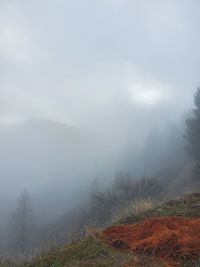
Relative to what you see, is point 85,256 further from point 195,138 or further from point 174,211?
point 195,138

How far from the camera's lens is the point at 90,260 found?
1071 centimetres

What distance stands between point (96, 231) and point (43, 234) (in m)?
80.9

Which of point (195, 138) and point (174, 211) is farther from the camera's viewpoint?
point (195, 138)

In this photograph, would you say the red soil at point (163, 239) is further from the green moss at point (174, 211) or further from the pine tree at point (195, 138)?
the pine tree at point (195, 138)

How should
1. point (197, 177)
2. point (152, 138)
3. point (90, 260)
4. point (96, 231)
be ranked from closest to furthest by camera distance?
point (90, 260) → point (96, 231) → point (197, 177) → point (152, 138)

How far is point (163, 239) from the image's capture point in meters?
10.9

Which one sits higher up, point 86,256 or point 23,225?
point 23,225

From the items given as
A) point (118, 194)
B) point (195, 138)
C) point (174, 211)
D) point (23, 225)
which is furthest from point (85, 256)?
point (23, 225)

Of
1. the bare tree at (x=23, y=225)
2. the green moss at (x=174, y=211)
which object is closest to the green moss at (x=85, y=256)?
the green moss at (x=174, y=211)

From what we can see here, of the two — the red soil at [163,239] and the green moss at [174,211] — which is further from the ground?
the green moss at [174,211]

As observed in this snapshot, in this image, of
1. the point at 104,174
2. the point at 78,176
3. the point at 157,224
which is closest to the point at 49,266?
the point at 157,224

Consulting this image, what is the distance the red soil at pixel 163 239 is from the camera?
10.3 metres

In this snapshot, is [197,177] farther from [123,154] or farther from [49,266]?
[123,154]

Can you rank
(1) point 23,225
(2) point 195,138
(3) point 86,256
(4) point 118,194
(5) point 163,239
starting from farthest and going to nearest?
(1) point 23,225
(4) point 118,194
(2) point 195,138
(3) point 86,256
(5) point 163,239
